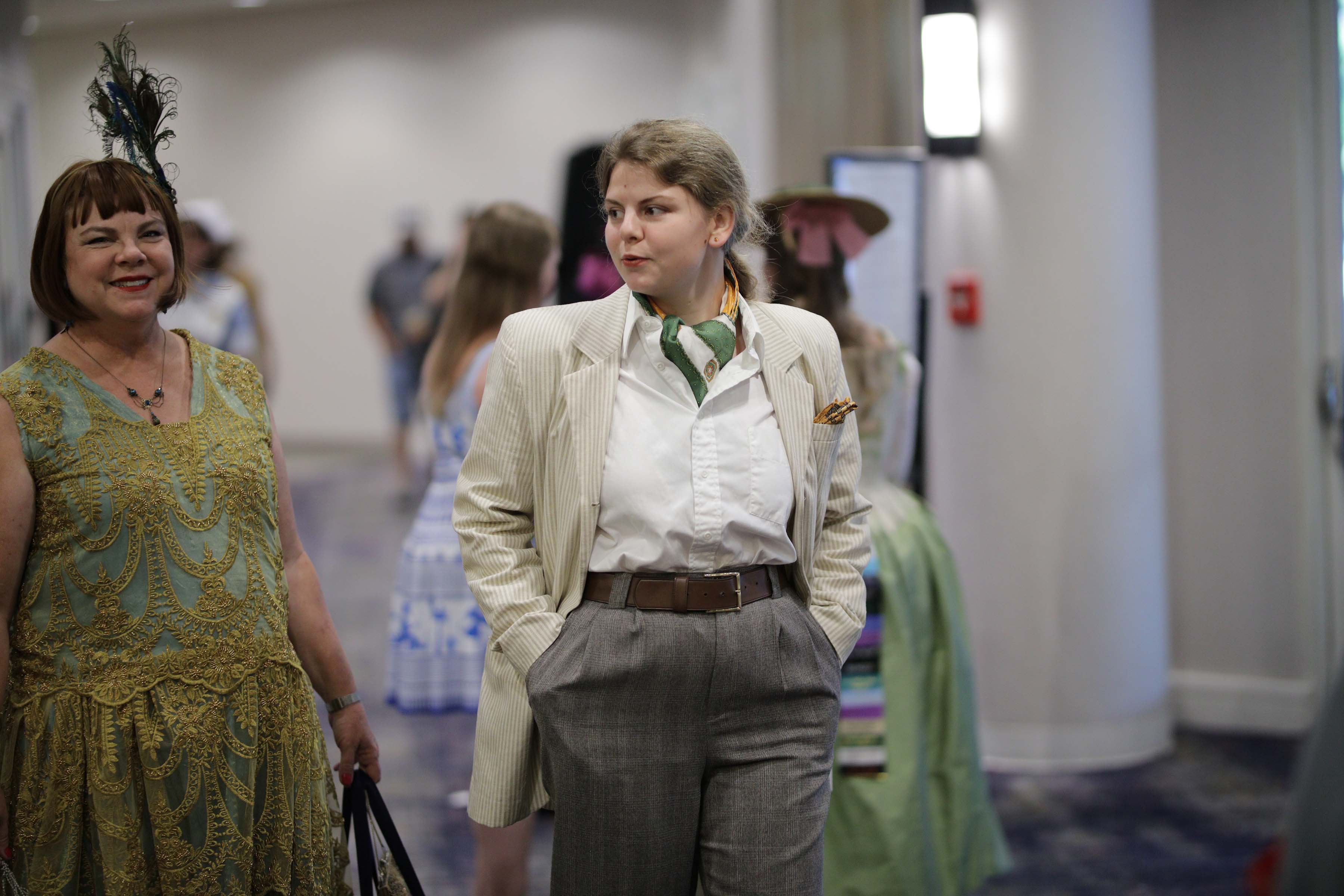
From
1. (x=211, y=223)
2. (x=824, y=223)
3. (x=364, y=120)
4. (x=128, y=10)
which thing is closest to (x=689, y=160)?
(x=824, y=223)

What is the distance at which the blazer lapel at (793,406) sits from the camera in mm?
1816

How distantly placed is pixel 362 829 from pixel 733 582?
72 centimetres

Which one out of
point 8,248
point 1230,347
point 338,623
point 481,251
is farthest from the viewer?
point 338,623

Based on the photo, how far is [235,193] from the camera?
34.9 feet

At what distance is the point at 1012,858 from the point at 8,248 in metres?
3.53

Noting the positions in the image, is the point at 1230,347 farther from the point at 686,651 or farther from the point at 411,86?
the point at 411,86

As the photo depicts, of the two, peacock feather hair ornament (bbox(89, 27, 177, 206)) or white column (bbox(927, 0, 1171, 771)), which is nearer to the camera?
peacock feather hair ornament (bbox(89, 27, 177, 206))

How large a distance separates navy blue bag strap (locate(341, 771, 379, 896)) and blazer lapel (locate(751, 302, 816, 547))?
0.78m

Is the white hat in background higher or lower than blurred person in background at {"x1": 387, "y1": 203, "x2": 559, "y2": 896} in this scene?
higher

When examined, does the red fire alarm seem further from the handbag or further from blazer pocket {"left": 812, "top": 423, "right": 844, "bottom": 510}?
the handbag

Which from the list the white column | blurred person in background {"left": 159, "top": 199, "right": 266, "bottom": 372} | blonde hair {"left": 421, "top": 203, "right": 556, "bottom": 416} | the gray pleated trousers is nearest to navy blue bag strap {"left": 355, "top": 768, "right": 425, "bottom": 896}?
the gray pleated trousers

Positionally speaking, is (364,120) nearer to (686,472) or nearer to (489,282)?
(489,282)

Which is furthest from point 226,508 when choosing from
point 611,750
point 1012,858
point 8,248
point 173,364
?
point 8,248

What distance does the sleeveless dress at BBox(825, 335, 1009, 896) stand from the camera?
2781 mm
